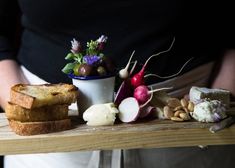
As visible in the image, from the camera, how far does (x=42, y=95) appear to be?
613 millimetres

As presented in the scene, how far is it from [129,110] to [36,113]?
12 centimetres

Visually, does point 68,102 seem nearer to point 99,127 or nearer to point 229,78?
point 99,127

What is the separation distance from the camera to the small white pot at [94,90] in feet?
2.08

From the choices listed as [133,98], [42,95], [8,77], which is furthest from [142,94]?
[8,77]

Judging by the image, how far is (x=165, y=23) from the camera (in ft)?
2.58

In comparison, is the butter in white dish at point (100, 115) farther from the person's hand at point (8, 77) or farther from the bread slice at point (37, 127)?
the person's hand at point (8, 77)

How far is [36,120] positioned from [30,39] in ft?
0.93

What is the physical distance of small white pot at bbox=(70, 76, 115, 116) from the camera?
63 centimetres

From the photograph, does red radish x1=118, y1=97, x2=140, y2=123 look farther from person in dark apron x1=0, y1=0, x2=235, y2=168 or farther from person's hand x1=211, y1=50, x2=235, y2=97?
person's hand x1=211, y1=50, x2=235, y2=97

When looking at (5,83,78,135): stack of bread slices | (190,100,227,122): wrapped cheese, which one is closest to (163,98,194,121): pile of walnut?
(190,100,227,122): wrapped cheese

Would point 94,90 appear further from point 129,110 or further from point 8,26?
point 8,26

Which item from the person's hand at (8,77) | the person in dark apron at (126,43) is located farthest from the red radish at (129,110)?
the person's hand at (8,77)

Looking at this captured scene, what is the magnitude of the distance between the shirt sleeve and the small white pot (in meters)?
0.25

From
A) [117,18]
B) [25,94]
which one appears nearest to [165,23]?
[117,18]
